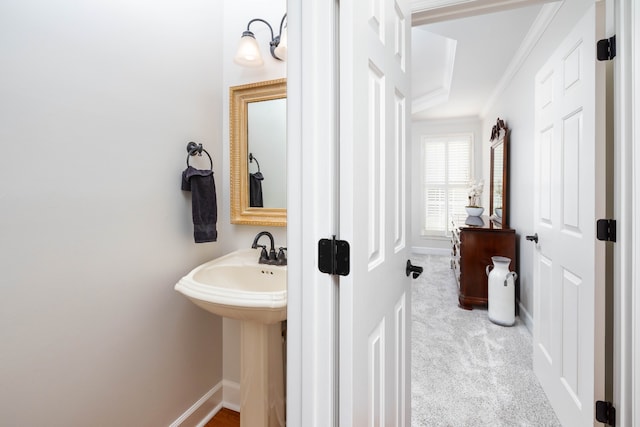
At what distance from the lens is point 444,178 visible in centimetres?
570

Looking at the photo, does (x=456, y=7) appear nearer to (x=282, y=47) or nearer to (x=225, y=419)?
(x=282, y=47)

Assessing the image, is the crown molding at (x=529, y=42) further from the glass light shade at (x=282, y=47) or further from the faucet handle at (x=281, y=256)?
the faucet handle at (x=281, y=256)

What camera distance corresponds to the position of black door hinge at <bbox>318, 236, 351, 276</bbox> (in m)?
0.71

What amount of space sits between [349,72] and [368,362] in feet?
2.41

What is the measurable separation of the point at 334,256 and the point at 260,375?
0.95 meters

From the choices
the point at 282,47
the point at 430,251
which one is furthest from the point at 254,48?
the point at 430,251

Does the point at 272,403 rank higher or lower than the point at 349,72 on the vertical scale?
lower

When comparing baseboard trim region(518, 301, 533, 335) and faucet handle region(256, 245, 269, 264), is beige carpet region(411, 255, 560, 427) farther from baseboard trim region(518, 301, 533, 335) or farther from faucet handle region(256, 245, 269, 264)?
faucet handle region(256, 245, 269, 264)

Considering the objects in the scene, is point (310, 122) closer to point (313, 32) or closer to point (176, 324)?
point (313, 32)

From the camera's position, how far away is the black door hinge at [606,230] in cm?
115

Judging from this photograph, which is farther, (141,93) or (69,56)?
(141,93)

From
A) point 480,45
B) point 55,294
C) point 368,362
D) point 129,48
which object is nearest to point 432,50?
point 480,45

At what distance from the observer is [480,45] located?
2809 mm

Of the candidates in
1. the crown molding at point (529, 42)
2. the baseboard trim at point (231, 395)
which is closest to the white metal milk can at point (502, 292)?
the crown molding at point (529, 42)
